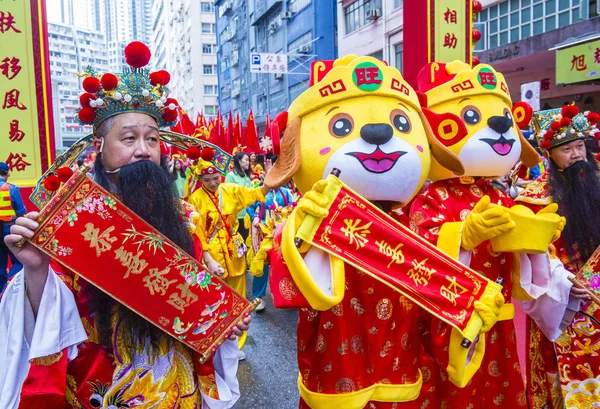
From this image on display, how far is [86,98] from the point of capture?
6.94 ft

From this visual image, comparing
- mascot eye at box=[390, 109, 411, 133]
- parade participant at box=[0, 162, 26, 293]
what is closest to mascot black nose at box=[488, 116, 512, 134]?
mascot eye at box=[390, 109, 411, 133]

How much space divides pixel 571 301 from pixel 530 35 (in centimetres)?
1051

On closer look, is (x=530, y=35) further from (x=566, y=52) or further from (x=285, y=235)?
(x=285, y=235)

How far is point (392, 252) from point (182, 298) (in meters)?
0.86

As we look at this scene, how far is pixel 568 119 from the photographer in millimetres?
3270

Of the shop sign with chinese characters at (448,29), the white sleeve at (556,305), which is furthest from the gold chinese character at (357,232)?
the shop sign with chinese characters at (448,29)

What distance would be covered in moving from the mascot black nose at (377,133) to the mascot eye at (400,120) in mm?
93

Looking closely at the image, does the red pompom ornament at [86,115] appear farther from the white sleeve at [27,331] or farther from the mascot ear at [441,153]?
the mascot ear at [441,153]

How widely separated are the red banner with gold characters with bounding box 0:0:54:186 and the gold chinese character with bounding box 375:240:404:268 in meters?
2.46

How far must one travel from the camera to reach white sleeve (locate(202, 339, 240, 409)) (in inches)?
83.0

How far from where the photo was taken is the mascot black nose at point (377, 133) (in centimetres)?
217

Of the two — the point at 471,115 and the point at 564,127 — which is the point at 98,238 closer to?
the point at 471,115

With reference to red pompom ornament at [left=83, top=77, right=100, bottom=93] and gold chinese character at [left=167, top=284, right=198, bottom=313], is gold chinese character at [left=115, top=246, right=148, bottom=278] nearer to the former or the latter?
gold chinese character at [left=167, top=284, right=198, bottom=313]

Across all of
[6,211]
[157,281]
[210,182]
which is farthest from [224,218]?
[157,281]
